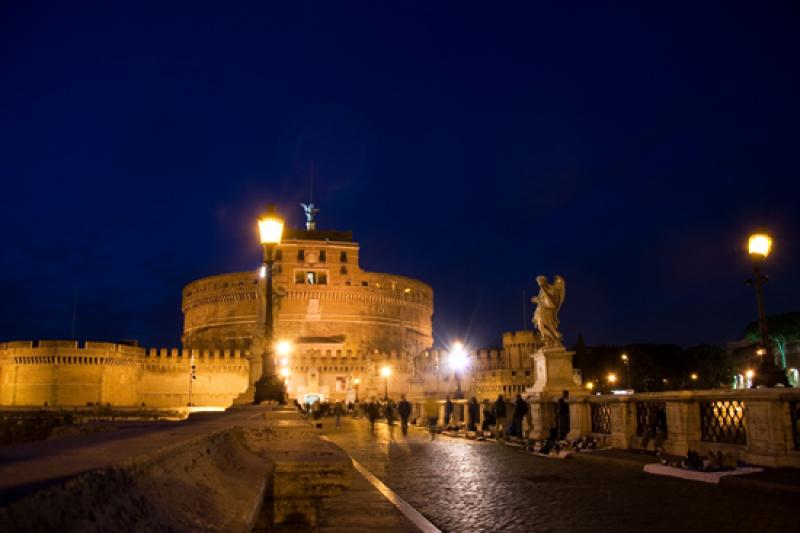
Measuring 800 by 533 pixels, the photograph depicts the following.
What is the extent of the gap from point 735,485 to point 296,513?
6.33 metres

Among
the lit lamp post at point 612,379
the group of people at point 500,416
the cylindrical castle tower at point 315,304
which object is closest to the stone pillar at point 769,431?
the group of people at point 500,416

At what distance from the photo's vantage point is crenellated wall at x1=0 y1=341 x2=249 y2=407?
56.2m

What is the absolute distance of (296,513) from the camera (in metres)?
4.41

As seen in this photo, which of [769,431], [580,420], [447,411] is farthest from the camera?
[447,411]

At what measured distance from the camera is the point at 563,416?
54.0 feet

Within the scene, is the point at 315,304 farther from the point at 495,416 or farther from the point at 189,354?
the point at 495,416

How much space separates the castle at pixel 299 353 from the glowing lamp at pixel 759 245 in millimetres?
34999

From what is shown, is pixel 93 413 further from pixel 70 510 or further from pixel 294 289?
pixel 70 510

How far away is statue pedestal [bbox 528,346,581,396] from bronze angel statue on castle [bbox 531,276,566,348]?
27cm

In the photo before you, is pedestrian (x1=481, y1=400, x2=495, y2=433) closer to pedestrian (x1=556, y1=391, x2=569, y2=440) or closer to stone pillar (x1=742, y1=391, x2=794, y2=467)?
pedestrian (x1=556, y1=391, x2=569, y2=440)

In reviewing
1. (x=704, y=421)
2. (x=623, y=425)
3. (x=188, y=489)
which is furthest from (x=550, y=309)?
(x=188, y=489)

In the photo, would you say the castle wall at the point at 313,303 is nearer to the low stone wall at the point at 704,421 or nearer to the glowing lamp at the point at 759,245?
the low stone wall at the point at 704,421

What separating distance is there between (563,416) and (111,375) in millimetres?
50768

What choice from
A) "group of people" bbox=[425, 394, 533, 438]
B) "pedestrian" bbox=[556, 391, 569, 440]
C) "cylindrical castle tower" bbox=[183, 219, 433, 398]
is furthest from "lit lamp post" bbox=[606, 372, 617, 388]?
"pedestrian" bbox=[556, 391, 569, 440]
